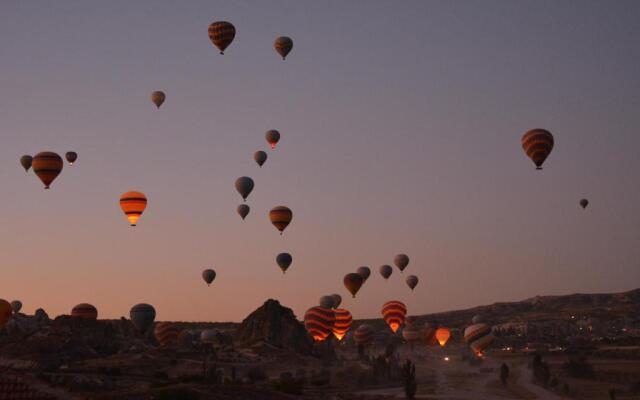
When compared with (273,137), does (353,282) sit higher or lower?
lower

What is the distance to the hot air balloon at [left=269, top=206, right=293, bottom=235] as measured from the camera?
74.3 m

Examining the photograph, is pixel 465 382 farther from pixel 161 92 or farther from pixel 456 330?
pixel 456 330

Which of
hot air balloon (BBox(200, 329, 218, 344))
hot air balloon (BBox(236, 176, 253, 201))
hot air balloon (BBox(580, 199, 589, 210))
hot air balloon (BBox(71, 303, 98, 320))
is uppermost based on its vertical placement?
hot air balloon (BBox(580, 199, 589, 210))

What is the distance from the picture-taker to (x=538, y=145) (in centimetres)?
Result: 5931

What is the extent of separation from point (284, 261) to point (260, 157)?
39.3ft

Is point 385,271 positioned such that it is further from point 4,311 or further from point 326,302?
point 4,311

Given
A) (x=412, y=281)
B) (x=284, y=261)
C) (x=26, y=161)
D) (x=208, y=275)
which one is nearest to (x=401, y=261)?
(x=412, y=281)

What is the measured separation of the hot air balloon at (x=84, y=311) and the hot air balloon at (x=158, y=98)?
33962mm

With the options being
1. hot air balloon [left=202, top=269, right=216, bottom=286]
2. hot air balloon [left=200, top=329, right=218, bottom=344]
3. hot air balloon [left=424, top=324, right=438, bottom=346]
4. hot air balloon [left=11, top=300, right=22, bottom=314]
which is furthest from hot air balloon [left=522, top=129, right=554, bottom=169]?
hot air balloon [left=11, top=300, right=22, bottom=314]

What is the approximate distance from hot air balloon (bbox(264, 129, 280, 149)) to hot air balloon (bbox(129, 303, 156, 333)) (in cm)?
2175

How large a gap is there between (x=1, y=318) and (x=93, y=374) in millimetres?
10769

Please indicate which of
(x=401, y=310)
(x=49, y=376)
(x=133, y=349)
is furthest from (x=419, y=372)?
(x=49, y=376)

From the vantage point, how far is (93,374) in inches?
2194

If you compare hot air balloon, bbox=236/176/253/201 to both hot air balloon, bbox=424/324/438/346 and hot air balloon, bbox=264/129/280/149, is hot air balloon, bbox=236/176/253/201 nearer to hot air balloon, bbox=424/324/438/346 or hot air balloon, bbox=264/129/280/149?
hot air balloon, bbox=264/129/280/149
